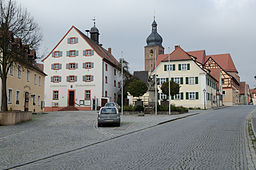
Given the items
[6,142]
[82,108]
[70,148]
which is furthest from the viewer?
[82,108]

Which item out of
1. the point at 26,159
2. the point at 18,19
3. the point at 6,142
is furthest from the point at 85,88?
the point at 26,159

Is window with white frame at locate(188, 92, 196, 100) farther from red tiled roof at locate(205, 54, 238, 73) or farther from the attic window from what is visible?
red tiled roof at locate(205, 54, 238, 73)

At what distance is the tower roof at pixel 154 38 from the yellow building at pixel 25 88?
215ft

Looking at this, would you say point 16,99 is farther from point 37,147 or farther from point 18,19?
point 37,147

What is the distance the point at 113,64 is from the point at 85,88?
8.75 metres

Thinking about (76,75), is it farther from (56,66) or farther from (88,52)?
(88,52)

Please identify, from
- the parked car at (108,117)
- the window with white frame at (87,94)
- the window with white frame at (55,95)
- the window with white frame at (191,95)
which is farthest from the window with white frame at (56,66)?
the parked car at (108,117)

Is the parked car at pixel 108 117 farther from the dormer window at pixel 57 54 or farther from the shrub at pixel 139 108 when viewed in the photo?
the dormer window at pixel 57 54

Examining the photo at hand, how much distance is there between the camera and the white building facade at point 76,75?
47562 mm

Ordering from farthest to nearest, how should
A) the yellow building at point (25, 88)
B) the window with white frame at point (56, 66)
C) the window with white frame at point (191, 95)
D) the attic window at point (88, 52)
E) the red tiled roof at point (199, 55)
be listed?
the red tiled roof at point (199, 55) < the window with white frame at point (56, 66) < the attic window at point (88, 52) < the window with white frame at point (191, 95) < the yellow building at point (25, 88)

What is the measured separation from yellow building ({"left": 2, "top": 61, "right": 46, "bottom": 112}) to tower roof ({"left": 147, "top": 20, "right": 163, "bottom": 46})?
6565 centimetres

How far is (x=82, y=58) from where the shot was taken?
162 feet

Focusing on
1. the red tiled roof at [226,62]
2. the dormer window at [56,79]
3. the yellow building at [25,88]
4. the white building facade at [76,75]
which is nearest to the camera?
the yellow building at [25,88]

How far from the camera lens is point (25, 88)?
32.2 m
